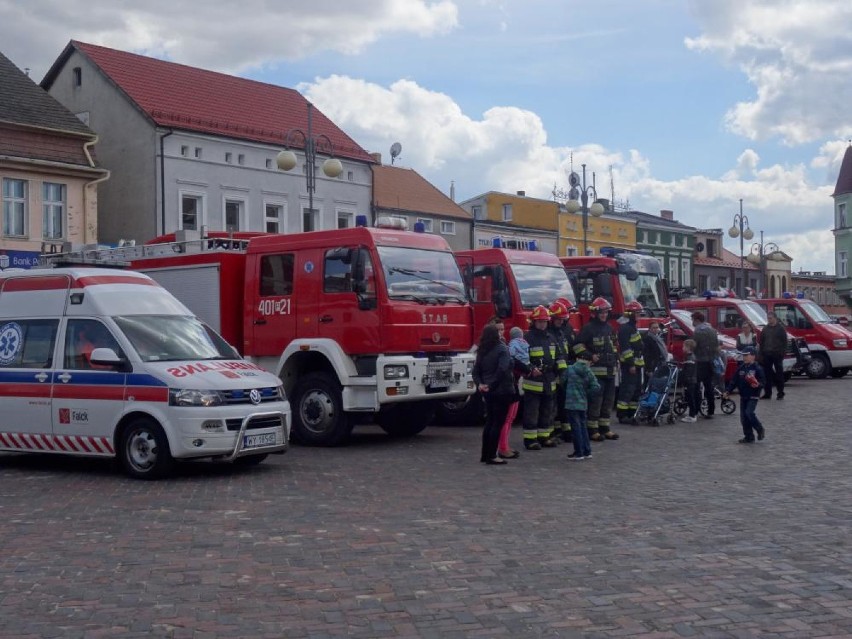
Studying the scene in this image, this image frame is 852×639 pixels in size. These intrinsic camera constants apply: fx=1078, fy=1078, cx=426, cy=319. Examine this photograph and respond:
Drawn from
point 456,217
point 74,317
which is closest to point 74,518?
point 74,317

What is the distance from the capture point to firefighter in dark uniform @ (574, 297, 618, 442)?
1555cm

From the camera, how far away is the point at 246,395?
1215 centimetres

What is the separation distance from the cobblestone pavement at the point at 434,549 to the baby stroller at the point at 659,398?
15.5ft

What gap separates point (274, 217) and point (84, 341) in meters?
31.0

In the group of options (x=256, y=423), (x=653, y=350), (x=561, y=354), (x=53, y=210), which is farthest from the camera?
(x=53, y=210)

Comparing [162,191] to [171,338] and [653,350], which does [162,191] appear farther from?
[171,338]

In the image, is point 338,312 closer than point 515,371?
No

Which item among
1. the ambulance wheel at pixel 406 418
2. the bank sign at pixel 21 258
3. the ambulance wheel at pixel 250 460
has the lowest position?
the ambulance wheel at pixel 250 460

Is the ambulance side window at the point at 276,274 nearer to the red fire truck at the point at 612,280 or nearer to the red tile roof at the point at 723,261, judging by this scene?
the red fire truck at the point at 612,280

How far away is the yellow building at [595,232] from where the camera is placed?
2690 inches

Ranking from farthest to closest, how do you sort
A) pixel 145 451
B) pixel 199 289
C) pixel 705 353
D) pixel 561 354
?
pixel 705 353
pixel 199 289
pixel 561 354
pixel 145 451

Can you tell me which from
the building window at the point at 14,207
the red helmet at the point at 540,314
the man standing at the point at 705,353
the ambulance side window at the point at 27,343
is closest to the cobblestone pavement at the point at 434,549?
the ambulance side window at the point at 27,343

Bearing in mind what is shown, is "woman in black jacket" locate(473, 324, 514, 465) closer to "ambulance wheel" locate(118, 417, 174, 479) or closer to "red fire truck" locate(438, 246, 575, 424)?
"ambulance wheel" locate(118, 417, 174, 479)

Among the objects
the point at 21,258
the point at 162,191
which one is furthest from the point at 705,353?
the point at 162,191
